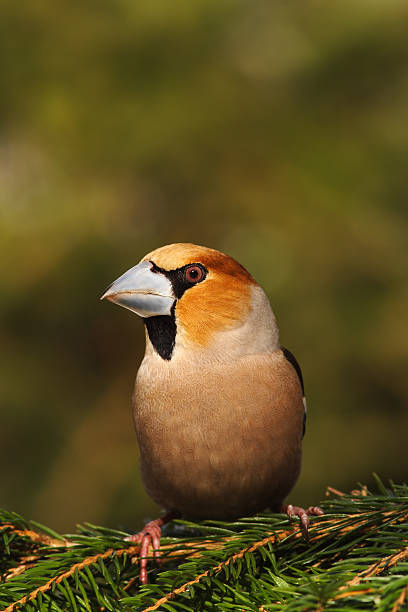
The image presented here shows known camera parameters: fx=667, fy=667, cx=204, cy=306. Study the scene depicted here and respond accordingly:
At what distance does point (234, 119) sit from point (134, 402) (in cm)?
319

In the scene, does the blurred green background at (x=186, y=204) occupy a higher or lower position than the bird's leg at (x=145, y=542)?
higher

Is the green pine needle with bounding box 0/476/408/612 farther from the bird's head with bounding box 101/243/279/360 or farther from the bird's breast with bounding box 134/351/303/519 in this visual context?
the bird's head with bounding box 101/243/279/360

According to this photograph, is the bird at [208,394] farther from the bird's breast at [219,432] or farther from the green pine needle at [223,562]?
the green pine needle at [223,562]

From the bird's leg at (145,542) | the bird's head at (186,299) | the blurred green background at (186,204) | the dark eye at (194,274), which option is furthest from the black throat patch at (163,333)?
the blurred green background at (186,204)

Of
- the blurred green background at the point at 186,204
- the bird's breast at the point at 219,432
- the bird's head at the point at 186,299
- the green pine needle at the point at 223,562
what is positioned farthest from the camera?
the blurred green background at the point at 186,204

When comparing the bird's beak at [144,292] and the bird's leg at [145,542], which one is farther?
the bird's beak at [144,292]

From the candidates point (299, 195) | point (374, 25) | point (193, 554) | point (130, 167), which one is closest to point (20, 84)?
point (130, 167)

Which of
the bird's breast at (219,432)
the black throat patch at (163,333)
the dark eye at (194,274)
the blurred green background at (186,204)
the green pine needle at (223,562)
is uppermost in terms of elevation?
the blurred green background at (186,204)

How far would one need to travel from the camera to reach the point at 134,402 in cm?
263

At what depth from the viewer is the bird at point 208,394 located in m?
2.42

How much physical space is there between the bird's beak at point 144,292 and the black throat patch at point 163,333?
30 millimetres

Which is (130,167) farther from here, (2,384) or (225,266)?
(225,266)

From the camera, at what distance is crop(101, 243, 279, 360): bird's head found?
2529 millimetres

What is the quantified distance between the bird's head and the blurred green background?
2.31 meters
